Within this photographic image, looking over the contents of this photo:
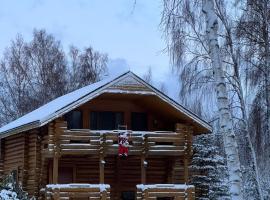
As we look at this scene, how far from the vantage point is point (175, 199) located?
2409 centimetres

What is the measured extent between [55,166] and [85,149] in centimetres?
150

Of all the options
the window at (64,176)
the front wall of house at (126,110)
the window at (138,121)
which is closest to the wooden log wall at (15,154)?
the window at (64,176)

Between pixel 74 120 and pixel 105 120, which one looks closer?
pixel 74 120

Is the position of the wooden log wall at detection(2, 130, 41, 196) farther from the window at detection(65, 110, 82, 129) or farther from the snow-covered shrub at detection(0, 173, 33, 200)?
the window at detection(65, 110, 82, 129)

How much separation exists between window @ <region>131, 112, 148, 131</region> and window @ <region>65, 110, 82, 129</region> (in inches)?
98.8

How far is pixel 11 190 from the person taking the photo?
24734mm

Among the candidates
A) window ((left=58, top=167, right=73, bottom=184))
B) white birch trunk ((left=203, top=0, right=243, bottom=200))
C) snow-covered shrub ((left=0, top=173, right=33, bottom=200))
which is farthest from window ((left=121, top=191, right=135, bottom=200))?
white birch trunk ((left=203, top=0, right=243, bottom=200))

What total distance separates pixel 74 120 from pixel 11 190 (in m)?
4.00

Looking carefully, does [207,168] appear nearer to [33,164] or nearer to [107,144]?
[107,144]

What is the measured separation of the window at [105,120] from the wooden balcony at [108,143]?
1.32 meters

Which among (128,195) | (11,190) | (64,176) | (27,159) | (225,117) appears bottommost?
(128,195)

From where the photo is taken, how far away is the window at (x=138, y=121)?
26.7 m

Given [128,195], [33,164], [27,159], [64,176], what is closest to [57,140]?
[64,176]

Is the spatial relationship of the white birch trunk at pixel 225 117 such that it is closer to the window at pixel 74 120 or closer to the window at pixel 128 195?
the window at pixel 74 120
